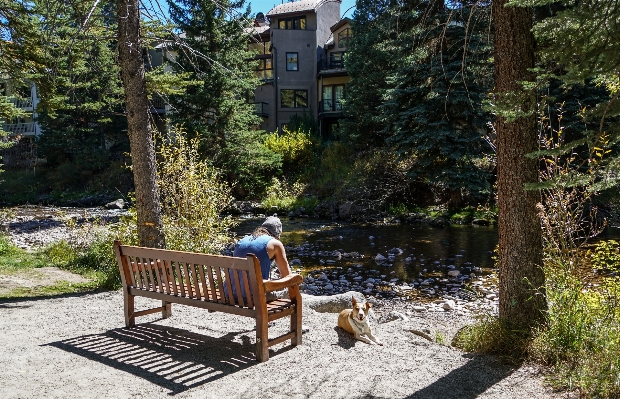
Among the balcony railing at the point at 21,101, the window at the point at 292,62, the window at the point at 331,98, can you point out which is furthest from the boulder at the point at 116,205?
the window at the point at 292,62

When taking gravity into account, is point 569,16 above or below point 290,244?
above

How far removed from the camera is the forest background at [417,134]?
4699mm

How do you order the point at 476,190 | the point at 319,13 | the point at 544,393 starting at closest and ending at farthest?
the point at 544,393
the point at 476,190
the point at 319,13

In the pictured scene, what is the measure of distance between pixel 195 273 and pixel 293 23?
36.7 metres

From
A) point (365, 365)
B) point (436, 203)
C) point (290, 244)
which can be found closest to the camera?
point (365, 365)

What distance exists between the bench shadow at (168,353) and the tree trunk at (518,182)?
2567 millimetres

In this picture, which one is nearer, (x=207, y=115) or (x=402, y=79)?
(x=402, y=79)

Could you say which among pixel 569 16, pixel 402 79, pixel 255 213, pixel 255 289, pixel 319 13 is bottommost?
pixel 255 213

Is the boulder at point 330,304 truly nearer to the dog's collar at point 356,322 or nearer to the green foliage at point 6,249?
the dog's collar at point 356,322

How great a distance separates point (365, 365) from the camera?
5094 millimetres

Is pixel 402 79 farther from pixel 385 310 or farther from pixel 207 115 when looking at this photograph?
pixel 385 310

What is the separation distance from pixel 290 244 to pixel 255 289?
1142cm

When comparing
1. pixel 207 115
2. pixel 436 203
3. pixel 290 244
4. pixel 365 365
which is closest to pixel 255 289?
pixel 365 365

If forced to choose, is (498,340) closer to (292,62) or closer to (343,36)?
(343,36)
